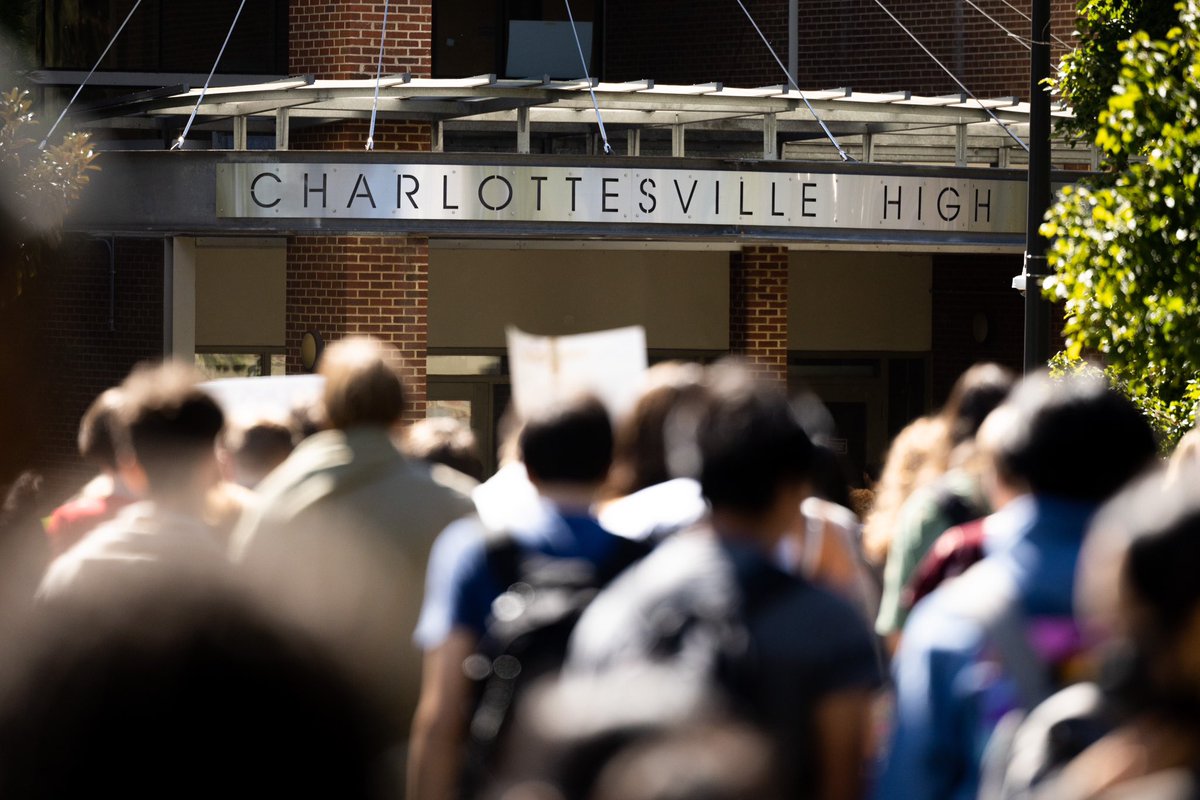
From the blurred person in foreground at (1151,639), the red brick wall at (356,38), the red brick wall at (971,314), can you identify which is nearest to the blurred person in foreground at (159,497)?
the blurred person in foreground at (1151,639)

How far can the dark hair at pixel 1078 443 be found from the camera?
3.33 m

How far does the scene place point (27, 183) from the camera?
559 inches

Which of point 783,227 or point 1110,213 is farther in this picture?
point 783,227

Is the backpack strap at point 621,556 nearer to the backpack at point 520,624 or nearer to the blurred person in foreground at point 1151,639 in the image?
the backpack at point 520,624

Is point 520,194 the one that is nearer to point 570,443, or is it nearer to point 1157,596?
point 570,443

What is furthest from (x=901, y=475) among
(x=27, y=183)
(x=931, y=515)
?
(x=27, y=183)

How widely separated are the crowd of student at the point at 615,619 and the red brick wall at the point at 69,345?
15795 mm

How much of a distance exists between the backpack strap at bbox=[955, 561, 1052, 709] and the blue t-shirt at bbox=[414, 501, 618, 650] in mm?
905

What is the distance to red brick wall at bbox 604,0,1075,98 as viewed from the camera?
21281mm

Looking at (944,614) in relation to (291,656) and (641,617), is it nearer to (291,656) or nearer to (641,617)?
(641,617)

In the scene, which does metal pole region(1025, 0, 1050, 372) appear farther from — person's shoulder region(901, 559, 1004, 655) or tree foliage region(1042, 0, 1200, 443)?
person's shoulder region(901, 559, 1004, 655)

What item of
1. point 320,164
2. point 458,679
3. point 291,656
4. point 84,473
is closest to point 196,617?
point 291,656

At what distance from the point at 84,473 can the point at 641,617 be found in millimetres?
18304

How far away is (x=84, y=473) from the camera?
792 inches
